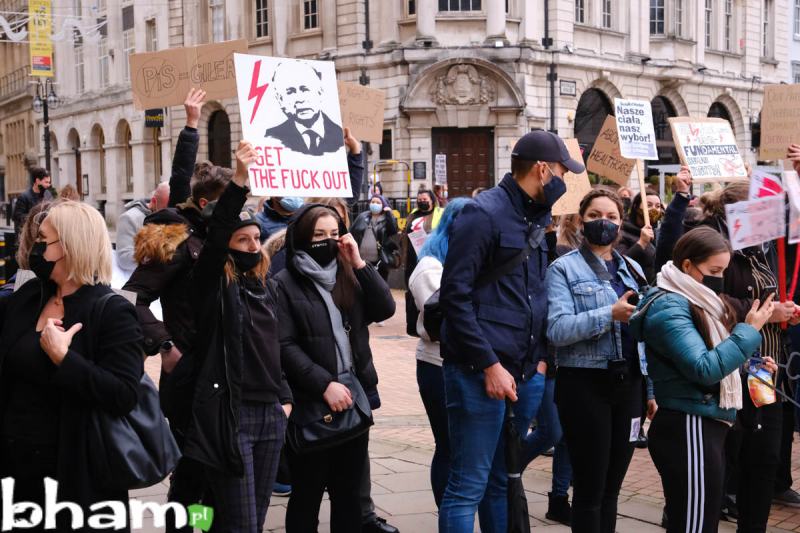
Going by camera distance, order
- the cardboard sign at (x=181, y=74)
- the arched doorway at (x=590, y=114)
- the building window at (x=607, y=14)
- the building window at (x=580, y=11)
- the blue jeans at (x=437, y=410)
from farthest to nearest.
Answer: the building window at (x=607, y=14)
the arched doorway at (x=590, y=114)
the building window at (x=580, y=11)
the cardboard sign at (x=181, y=74)
the blue jeans at (x=437, y=410)

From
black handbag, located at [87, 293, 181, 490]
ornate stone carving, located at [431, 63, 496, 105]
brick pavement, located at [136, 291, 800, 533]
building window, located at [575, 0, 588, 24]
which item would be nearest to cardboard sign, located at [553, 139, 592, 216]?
brick pavement, located at [136, 291, 800, 533]

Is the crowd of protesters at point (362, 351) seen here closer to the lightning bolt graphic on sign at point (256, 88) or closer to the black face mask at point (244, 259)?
the black face mask at point (244, 259)

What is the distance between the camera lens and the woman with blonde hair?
11.5 feet

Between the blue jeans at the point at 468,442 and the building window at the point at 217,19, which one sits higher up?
the building window at the point at 217,19

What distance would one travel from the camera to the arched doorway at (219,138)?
115ft

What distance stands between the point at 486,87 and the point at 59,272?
25997 mm

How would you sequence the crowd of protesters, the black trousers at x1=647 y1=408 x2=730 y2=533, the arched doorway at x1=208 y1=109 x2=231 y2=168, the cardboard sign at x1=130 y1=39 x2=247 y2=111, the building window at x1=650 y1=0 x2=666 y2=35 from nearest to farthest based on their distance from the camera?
the crowd of protesters, the black trousers at x1=647 y1=408 x2=730 y2=533, the cardboard sign at x1=130 y1=39 x2=247 y2=111, the building window at x1=650 y1=0 x2=666 y2=35, the arched doorway at x1=208 y1=109 x2=231 y2=168

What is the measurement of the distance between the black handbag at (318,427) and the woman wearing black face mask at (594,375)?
104cm

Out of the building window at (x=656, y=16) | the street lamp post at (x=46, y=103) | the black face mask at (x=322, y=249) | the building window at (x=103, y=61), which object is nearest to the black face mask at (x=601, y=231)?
the black face mask at (x=322, y=249)

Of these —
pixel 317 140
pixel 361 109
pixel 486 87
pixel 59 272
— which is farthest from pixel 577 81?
pixel 59 272

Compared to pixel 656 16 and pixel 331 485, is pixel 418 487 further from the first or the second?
pixel 656 16

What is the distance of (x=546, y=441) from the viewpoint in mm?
5832

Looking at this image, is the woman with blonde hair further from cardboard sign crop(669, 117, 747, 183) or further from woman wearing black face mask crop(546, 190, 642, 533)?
cardboard sign crop(669, 117, 747, 183)

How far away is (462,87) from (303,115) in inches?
936
